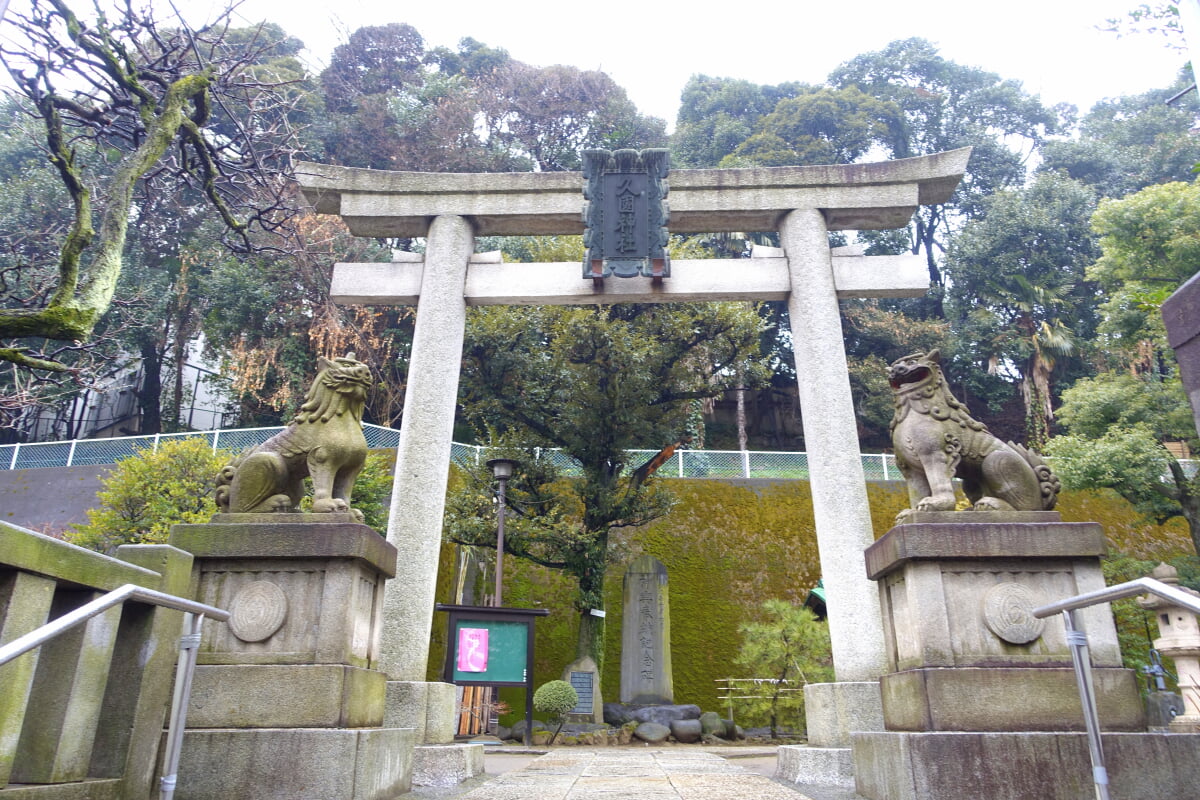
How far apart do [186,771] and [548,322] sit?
35.0 feet

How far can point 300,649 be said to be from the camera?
13.3 ft

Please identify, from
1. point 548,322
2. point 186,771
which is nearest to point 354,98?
point 548,322

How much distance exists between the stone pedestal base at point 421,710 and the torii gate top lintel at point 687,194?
14.6ft

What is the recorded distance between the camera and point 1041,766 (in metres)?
3.54

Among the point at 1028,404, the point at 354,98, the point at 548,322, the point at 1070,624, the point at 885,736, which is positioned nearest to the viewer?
the point at 1070,624

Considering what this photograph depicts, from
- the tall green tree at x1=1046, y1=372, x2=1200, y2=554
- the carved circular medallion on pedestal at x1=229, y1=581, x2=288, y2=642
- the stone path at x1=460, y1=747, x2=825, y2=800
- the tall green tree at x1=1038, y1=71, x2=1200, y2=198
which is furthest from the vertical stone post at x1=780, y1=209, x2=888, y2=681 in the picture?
the tall green tree at x1=1038, y1=71, x2=1200, y2=198

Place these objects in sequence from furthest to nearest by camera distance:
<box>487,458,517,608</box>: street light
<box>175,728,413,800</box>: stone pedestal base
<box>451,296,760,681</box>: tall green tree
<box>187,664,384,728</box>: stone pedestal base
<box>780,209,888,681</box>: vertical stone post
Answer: <box>451,296,760,681</box>: tall green tree → <box>487,458,517,608</box>: street light → <box>780,209,888,681</box>: vertical stone post → <box>187,664,384,728</box>: stone pedestal base → <box>175,728,413,800</box>: stone pedestal base

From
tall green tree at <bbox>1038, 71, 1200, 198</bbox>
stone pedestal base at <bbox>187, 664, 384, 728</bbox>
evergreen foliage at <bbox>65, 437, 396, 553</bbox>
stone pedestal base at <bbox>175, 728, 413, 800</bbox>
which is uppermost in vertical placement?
tall green tree at <bbox>1038, 71, 1200, 198</bbox>

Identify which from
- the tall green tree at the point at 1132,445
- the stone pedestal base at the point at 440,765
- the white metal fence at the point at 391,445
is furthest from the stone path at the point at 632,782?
the tall green tree at the point at 1132,445

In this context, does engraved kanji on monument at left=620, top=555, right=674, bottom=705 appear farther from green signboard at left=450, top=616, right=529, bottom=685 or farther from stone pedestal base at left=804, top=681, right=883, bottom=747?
stone pedestal base at left=804, top=681, right=883, bottom=747

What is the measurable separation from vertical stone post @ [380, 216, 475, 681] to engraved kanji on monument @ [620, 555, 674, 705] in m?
7.58

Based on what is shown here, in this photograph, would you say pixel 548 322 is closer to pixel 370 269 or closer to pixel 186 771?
pixel 370 269

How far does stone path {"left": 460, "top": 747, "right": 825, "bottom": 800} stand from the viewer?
4.38 meters

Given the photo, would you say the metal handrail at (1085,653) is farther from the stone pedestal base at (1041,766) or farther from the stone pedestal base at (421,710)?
the stone pedestal base at (421,710)
